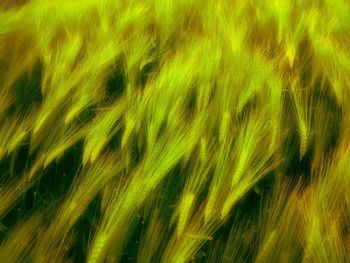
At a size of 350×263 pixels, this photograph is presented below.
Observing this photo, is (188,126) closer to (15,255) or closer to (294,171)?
(294,171)

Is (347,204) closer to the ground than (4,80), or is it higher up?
closer to the ground

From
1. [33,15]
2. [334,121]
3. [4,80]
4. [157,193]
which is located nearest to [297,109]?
[334,121]

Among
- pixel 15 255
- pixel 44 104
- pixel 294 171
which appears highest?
pixel 44 104

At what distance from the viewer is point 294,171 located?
776 millimetres

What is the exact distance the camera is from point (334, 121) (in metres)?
0.86

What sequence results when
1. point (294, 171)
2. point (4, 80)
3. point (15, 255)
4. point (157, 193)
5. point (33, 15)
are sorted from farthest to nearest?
point (33, 15) < point (4, 80) < point (294, 171) < point (157, 193) < point (15, 255)

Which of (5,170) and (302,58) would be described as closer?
(5,170)

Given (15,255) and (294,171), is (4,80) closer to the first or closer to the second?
(15,255)

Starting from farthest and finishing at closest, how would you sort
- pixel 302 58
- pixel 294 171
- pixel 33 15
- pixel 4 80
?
pixel 33 15, pixel 302 58, pixel 4 80, pixel 294 171

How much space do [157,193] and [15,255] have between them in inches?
8.5

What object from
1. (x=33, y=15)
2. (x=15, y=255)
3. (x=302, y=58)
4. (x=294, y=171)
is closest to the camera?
(x=15, y=255)

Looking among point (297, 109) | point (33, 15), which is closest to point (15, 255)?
point (297, 109)

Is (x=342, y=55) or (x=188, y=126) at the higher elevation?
(x=188, y=126)

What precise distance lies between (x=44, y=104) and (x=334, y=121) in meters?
0.56
